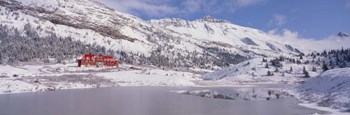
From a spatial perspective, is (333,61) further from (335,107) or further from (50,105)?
(50,105)

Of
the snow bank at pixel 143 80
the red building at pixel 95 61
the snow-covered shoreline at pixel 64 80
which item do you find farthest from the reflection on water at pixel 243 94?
the red building at pixel 95 61

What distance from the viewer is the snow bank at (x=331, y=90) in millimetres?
51500

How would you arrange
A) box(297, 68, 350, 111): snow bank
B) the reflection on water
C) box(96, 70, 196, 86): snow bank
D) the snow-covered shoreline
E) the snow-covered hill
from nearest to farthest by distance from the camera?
box(297, 68, 350, 111): snow bank
the reflection on water
the snow-covered shoreline
box(96, 70, 196, 86): snow bank
the snow-covered hill

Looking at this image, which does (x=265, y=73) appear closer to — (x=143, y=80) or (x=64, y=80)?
(x=143, y=80)

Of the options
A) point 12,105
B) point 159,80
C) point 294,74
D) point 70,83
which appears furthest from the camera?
point 294,74

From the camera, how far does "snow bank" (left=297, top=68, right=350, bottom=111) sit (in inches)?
2028

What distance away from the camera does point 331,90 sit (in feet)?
195

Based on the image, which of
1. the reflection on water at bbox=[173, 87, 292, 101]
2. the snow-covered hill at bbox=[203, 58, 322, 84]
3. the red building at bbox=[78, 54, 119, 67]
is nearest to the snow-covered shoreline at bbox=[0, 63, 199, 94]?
the red building at bbox=[78, 54, 119, 67]

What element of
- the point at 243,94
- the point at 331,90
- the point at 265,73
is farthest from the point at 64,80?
the point at 265,73

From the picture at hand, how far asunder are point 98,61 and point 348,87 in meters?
151

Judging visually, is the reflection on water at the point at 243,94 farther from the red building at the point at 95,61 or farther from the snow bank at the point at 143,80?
the red building at the point at 95,61

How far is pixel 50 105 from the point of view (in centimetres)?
5947

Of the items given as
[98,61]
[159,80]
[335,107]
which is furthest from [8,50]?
[335,107]

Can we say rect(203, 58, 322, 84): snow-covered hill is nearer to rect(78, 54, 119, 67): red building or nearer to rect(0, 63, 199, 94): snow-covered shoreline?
rect(0, 63, 199, 94): snow-covered shoreline
